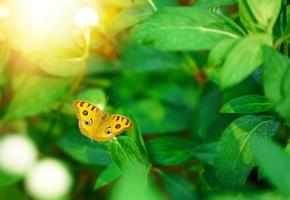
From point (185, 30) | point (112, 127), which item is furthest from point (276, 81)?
point (112, 127)

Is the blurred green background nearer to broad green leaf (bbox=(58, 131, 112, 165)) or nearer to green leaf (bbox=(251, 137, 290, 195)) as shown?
Answer: broad green leaf (bbox=(58, 131, 112, 165))

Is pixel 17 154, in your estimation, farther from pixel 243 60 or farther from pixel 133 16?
pixel 243 60

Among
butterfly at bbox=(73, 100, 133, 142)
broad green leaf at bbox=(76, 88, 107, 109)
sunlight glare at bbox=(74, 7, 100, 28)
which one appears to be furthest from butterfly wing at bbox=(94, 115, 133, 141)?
sunlight glare at bbox=(74, 7, 100, 28)

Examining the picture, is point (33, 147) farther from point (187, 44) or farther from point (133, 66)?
point (187, 44)

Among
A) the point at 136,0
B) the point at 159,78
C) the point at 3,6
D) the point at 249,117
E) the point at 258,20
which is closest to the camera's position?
the point at 258,20

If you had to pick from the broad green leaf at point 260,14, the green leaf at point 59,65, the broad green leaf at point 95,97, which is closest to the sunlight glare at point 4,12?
the green leaf at point 59,65

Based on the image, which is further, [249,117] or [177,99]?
[177,99]

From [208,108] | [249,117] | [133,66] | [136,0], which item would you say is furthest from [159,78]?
[249,117]
